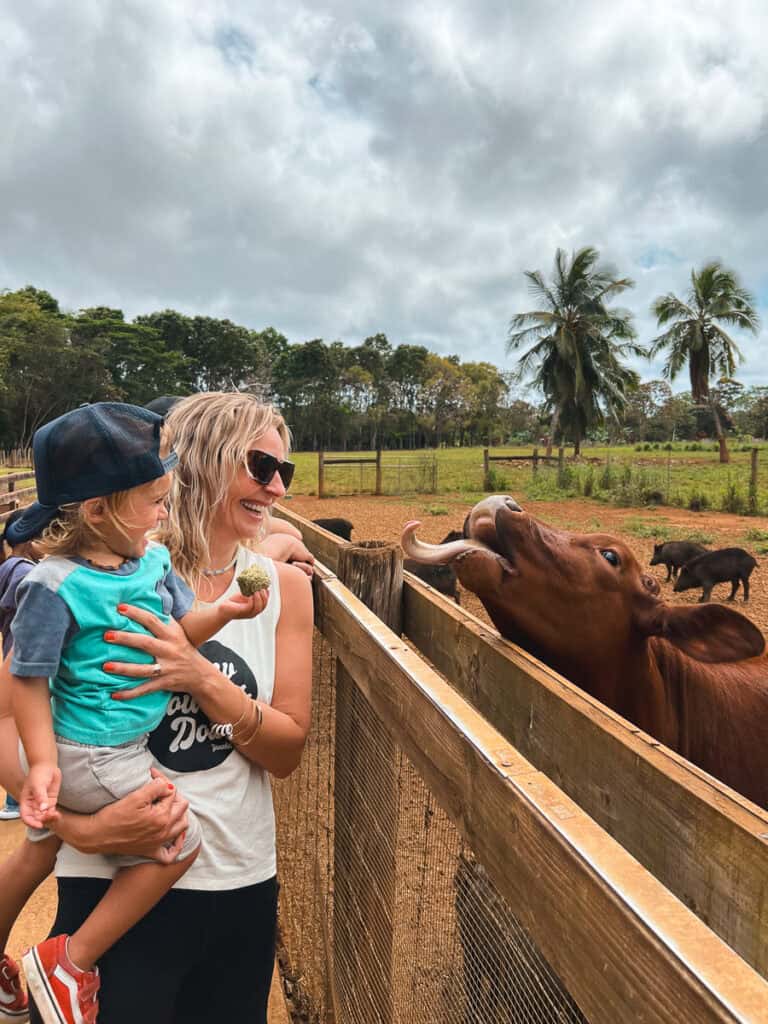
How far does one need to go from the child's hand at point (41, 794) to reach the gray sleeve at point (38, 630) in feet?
0.62

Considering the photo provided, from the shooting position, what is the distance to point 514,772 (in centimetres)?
90

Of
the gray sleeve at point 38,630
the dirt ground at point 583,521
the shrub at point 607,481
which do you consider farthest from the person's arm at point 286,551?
the shrub at point 607,481

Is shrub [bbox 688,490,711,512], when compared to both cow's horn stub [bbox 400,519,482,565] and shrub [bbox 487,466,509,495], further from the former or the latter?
cow's horn stub [bbox 400,519,482,565]

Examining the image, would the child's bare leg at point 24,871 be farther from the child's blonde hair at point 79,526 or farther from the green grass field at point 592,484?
the green grass field at point 592,484

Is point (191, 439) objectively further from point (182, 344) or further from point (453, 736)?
point (182, 344)

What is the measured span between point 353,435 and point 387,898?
6956cm

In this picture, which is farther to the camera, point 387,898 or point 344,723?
point 344,723

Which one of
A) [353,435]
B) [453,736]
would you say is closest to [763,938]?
[453,736]

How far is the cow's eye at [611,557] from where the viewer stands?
237 cm

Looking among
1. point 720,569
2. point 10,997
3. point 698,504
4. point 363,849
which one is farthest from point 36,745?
point 698,504

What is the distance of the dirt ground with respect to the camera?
1025cm

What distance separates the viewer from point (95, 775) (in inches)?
50.9

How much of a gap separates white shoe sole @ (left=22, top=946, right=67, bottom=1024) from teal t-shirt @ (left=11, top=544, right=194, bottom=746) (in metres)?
0.49

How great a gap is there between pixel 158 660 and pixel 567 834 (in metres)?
0.92
